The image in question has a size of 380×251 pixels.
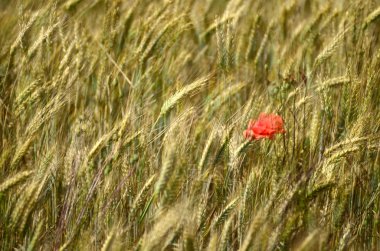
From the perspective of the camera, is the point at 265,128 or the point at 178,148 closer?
the point at 178,148

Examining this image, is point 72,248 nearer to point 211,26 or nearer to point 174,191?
point 174,191

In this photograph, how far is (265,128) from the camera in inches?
79.4

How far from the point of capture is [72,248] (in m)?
1.90

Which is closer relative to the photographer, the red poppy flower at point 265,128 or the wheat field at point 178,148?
the wheat field at point 178,148

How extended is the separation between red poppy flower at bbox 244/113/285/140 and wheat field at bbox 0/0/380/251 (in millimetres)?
38

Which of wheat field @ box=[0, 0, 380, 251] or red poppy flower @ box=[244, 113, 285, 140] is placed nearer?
wheat field @ box=[0, 0, 380, 251]

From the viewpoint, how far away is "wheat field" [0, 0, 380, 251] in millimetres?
1806

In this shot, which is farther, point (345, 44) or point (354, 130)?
point (345, 44)

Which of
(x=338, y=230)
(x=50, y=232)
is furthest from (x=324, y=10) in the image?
(x=50, y=232)

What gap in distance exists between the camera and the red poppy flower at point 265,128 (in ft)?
A: 6.59

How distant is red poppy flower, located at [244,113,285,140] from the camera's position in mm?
2010

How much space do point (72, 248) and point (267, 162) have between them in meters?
0.54

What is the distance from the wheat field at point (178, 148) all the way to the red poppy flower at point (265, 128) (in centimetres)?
4

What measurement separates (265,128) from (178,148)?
0.87 feet
